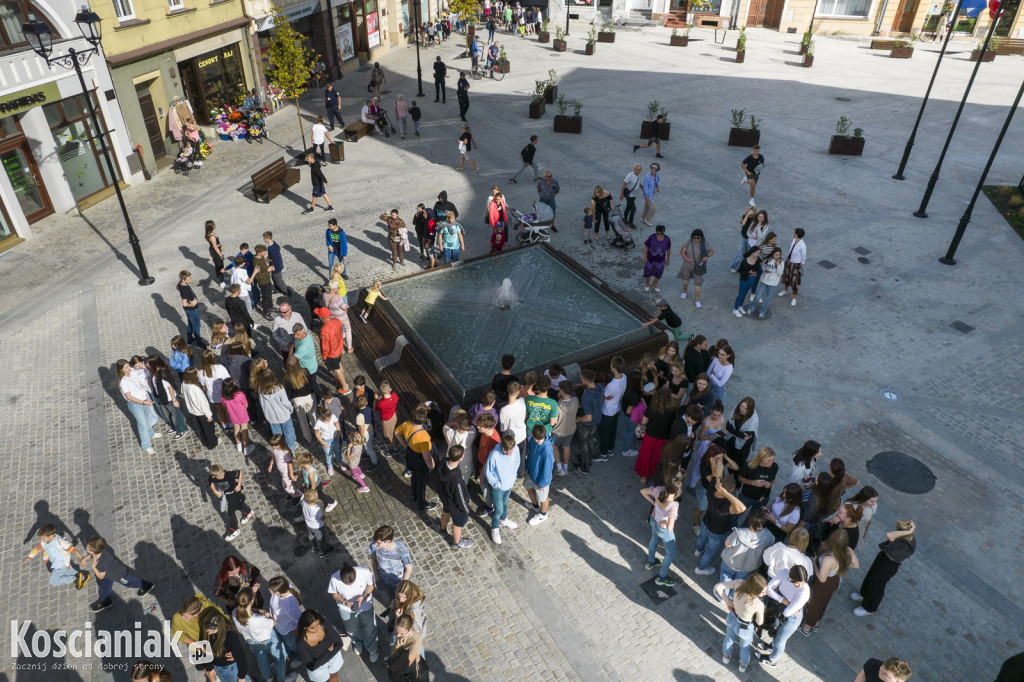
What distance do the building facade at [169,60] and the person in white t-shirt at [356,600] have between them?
18.7 m

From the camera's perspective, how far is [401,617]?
606 cm

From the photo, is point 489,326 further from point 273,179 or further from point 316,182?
point 273,179

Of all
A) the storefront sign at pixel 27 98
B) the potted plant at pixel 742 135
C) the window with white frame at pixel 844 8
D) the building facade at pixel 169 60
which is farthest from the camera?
the window with white frame at pixel 844 8

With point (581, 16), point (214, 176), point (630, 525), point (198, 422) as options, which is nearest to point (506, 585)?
point (630, 525)

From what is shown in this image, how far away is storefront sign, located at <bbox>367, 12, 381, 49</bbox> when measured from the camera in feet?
116

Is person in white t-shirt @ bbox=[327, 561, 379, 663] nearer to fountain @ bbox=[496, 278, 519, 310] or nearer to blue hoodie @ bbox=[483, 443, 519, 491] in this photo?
blue hoodie @ bbox=[483, 443, 519, 491]

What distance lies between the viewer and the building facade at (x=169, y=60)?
19109mm

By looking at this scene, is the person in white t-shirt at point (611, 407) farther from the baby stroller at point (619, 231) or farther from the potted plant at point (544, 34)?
the potted plant at point (544, 34)

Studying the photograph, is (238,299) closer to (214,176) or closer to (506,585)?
(506,585)

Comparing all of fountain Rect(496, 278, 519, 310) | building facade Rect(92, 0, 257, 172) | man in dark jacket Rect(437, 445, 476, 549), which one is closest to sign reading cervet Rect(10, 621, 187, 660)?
man in dark jacket Rect(437, 445, 476, 549)

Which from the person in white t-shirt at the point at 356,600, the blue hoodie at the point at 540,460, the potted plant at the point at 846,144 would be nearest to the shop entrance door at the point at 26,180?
the person in white t-shirt at the point at 356,600

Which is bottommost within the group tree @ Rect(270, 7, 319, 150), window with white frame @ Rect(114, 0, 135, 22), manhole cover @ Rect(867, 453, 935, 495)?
manhole cover @ Rect(867, 453, 935, 495)

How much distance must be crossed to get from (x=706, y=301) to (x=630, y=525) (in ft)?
22.0

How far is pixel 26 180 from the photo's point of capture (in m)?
17.0
